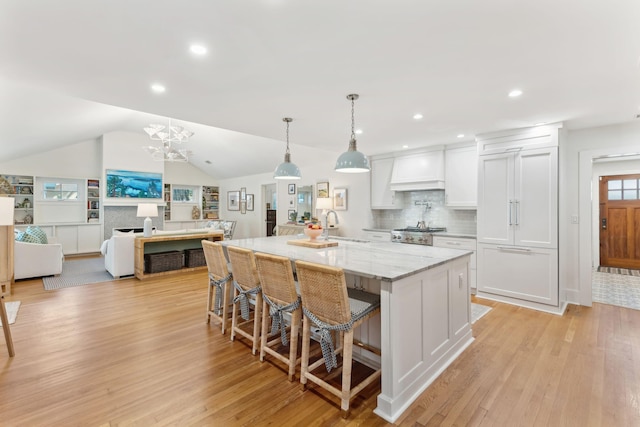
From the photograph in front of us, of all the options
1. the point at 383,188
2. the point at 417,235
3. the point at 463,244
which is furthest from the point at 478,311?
the point at 383,188

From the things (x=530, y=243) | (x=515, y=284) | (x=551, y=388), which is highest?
(x=530, y=243)

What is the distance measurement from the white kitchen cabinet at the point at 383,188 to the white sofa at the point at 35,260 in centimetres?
593

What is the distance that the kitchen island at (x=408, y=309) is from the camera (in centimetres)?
188

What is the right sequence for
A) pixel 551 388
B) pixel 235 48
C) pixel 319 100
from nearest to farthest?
pixel 235 48 → pixel 551 388 → pixel 319 100

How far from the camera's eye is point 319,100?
9.49 ft

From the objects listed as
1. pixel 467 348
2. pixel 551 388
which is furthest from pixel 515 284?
pixel 551 388

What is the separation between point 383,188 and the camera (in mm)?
5805

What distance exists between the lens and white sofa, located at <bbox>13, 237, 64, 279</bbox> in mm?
4969

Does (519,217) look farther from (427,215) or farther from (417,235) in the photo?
(427,215)

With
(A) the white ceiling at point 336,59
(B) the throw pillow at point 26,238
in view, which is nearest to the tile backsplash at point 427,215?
(A) the white ceiling at point 336,59

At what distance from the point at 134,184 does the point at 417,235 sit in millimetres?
7803

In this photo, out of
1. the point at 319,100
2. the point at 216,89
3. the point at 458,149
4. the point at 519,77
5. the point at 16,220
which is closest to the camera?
the point at 519,77

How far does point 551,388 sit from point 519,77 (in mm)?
2369

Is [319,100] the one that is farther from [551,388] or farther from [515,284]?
[515,284]
